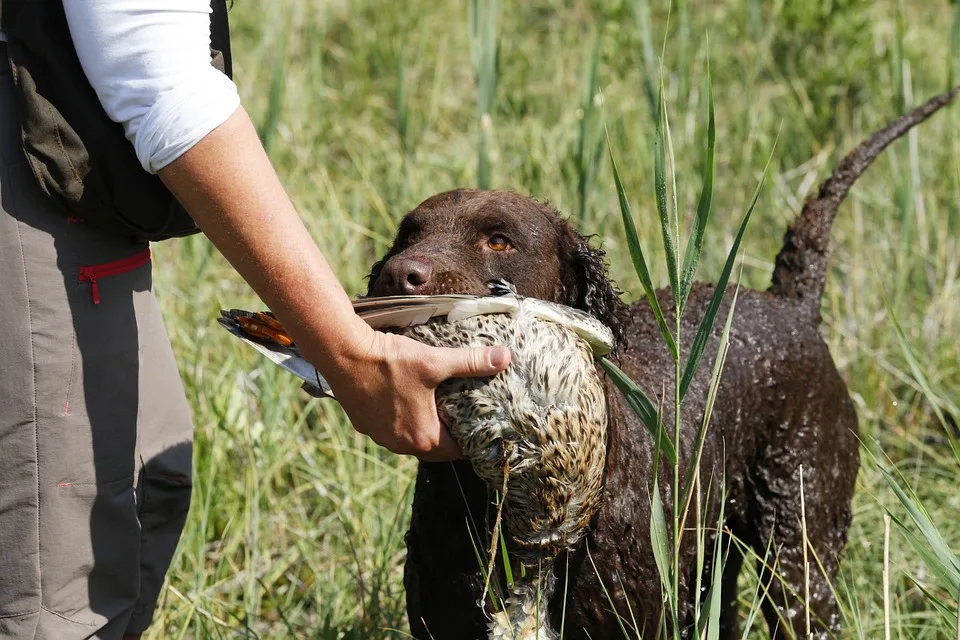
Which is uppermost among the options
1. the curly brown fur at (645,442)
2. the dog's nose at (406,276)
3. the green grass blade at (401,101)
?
the green grass blade at (401,101)

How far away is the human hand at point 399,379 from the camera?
1782 millimetres

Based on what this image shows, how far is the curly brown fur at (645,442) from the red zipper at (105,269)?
484mm

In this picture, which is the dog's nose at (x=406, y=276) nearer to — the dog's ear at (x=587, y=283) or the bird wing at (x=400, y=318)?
the bird wing at (x=400, y=318)

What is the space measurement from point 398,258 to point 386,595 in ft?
3.98

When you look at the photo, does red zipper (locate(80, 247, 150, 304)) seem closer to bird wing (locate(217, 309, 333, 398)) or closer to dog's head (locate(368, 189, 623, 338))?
bird wing (locate(217, 309, 333, 398))

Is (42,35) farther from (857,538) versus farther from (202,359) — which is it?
(857,538)

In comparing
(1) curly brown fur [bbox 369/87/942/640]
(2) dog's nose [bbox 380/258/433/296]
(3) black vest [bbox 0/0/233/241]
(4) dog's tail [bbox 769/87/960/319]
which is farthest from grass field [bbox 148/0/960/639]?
(3) black vest [bbox 0/0/233/241]

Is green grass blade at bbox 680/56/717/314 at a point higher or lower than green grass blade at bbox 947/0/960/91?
lower

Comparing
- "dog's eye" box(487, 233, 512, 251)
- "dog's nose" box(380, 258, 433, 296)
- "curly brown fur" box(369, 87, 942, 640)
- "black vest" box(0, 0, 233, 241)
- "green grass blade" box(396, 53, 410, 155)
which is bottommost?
"curly brown fur" box(369, 87, 942, 640)

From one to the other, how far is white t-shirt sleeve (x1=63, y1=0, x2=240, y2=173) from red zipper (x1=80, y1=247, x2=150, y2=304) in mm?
360

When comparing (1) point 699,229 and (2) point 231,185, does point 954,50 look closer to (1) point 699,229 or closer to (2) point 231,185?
(1) point 699,229

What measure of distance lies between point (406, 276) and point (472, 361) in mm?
337

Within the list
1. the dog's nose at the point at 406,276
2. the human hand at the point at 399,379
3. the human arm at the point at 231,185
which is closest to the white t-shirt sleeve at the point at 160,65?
the human arm at the point at 231,185

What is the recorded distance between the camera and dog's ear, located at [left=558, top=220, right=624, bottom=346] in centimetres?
247
